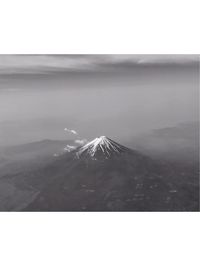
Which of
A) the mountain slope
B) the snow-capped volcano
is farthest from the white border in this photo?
the snow-capped volcano

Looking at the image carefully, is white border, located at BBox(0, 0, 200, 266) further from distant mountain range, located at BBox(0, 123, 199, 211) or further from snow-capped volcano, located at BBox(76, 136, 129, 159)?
snow-capped volcano, located at BBox(76, 136, 129, 159)

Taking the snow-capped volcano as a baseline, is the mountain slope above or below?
below

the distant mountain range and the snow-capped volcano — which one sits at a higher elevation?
the snow-capped volcano

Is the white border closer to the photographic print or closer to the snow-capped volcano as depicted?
the photographic print
